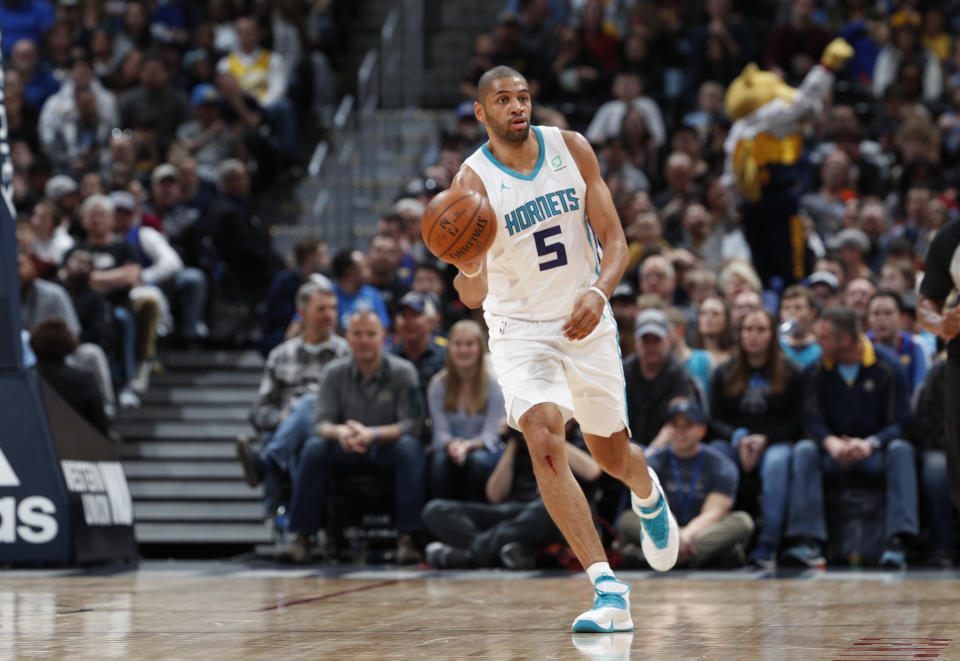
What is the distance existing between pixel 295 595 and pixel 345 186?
937 centimetres

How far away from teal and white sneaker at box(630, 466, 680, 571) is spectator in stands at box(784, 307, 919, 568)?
9.43ft

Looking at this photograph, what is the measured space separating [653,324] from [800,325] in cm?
146

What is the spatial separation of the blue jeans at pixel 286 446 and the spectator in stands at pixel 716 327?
2.98m

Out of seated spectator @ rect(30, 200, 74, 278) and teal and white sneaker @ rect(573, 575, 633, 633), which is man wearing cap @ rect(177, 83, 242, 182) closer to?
seated spectator @ rect(30, 200, 74, 278)

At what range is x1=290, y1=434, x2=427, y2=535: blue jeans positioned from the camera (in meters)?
10.1

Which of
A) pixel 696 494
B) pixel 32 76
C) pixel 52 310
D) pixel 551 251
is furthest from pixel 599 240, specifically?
pixel 32 76

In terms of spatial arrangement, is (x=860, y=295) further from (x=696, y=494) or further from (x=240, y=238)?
(x=240, y=238)

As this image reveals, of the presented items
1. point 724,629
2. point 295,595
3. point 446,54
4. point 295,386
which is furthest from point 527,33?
point 724,629

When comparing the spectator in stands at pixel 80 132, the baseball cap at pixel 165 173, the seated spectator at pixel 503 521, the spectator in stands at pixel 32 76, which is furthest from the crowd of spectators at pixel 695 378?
the spectator in stands at pixel 32 76

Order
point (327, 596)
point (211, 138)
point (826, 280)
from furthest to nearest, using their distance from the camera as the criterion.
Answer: point (211, 138), point (826, 280), point (327, 596)

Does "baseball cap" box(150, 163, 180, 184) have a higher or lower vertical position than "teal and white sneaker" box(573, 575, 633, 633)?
higher

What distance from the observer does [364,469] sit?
10.3 m

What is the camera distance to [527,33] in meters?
17.2

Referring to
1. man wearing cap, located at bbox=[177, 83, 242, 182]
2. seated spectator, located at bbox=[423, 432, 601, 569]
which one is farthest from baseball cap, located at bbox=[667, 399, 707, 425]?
man wearing cap, located at bbox=[177, 83, 242, 182]
